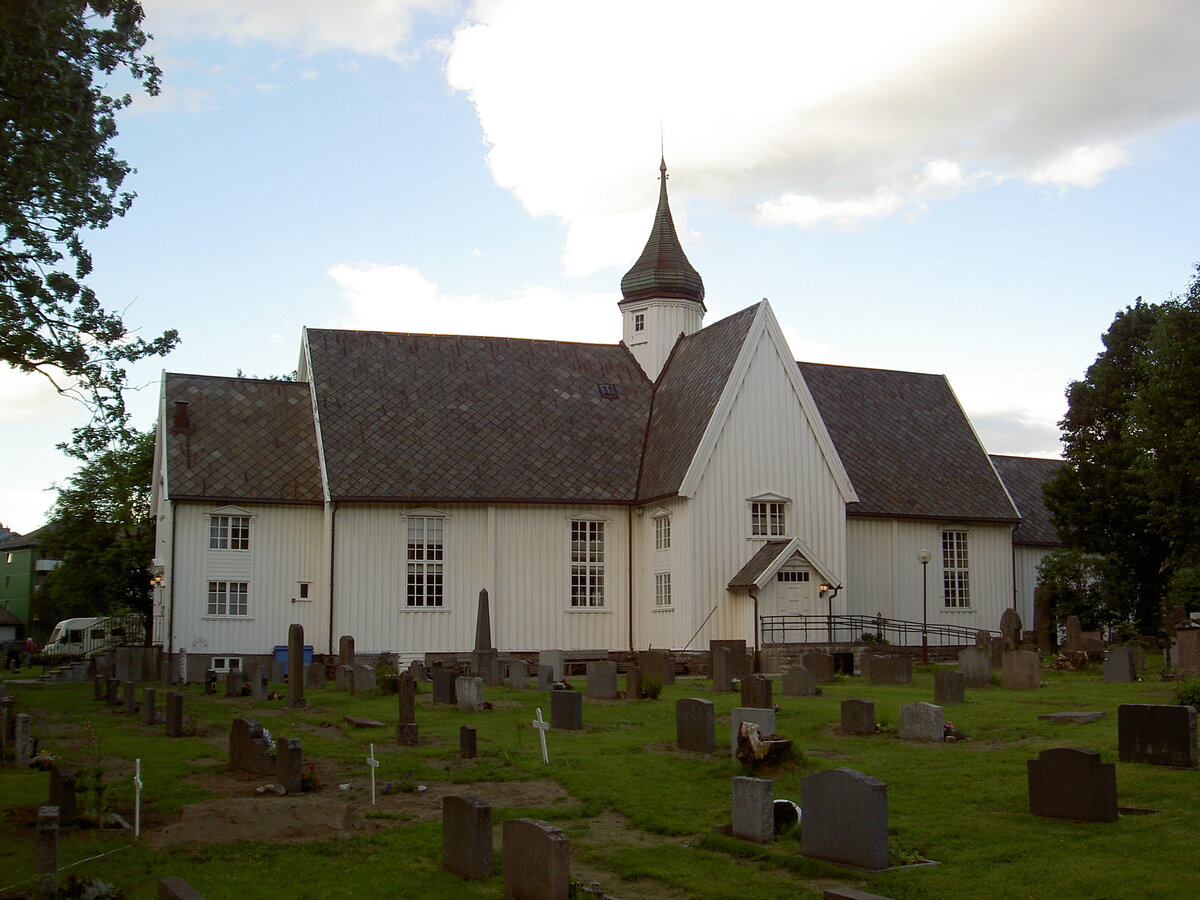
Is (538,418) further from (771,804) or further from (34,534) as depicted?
(34,534)

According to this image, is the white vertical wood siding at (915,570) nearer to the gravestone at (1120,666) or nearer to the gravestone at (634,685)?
the gravestone at (1120,666)

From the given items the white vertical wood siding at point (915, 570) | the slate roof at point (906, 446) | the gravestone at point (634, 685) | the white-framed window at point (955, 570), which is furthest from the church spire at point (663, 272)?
the gravestone at point (634, 685)

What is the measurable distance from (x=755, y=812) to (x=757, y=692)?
7428 millimetres

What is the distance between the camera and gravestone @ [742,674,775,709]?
19031mm

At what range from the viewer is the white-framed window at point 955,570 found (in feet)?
122

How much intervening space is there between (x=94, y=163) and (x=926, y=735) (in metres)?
14.2

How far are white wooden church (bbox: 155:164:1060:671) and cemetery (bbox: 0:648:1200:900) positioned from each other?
1019 cm

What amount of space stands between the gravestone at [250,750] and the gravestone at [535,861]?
5.92 m

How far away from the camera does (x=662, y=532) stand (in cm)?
3366

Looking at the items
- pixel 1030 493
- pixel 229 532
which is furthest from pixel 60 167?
pixel 1030 493

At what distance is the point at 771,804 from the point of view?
38.9ft

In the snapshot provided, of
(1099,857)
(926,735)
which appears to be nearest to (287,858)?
(1099,857)

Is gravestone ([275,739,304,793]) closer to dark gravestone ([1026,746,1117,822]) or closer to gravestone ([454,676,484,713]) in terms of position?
gravestone ([454,676,484,713])

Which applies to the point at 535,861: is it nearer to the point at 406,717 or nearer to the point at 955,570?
the point at 406,717
